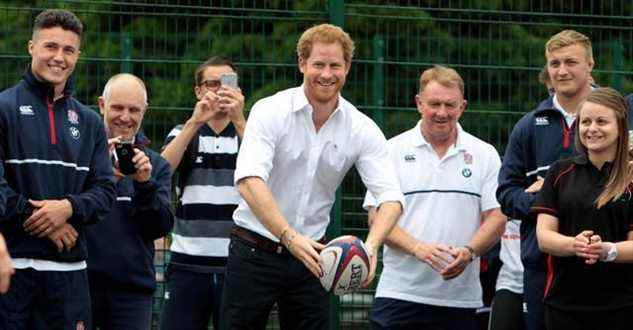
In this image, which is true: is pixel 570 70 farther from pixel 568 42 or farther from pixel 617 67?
pixel 617 67

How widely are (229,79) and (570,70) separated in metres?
2.24

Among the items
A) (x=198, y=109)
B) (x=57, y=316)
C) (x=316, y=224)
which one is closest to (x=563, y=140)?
(x=316, y=224)

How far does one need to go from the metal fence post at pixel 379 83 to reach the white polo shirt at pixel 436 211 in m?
1.43

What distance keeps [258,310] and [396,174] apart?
1.54 m

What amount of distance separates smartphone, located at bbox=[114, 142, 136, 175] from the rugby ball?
55.2 inches

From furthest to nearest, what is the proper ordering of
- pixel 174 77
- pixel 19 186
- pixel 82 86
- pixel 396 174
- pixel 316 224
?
pixel 174 77
pixel 82 86
pixel 396 174
pixel 316 224
pixel 19 186

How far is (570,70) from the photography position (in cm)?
974

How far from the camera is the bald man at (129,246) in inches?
370

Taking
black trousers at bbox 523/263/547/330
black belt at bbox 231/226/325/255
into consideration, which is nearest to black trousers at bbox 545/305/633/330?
black trousers at bbox 523/263/547/330

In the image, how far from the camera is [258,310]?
898 centimetres

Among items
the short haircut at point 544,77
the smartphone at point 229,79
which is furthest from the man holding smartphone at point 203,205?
the short haircut at point 544,77

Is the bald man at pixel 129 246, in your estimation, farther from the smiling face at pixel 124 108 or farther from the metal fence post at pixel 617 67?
the metal fence post at pixel 617 67

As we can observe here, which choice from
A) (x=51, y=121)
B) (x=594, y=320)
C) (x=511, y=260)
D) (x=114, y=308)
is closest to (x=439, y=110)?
(x=511, y=260)

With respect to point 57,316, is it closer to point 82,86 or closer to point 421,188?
point 421,188
